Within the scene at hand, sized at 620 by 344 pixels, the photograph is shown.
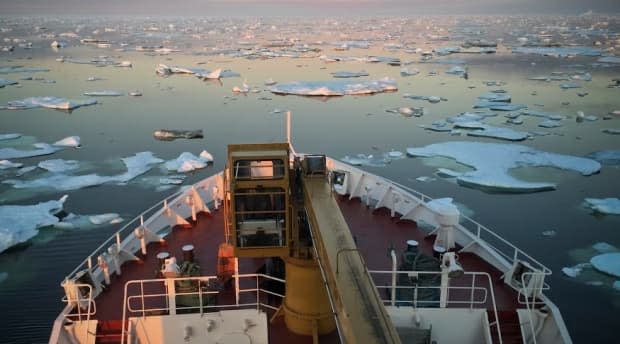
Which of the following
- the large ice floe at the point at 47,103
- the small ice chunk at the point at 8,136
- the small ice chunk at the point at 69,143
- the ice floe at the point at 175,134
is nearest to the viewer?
the small ice chunk at the point at 69,143

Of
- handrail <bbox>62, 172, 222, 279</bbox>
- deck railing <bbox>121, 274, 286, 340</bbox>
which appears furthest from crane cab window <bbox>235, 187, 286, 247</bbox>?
handrail <bbox>62, 172, 222, 279</bbox>

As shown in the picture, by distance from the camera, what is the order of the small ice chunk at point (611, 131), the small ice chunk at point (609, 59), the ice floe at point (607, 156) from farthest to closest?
the small ice chunk at point (609, 59) < the small ice chunk at point (611, 131) < the ice floe at point (607, 156)

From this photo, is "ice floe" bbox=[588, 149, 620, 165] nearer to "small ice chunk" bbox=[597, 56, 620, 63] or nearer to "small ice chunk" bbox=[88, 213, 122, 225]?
"small ice chunk" bbox=[88, 213, 122, 225]

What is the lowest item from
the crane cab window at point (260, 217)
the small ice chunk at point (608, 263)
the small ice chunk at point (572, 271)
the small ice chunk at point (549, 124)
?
the small ice chunk at point (572, 271)

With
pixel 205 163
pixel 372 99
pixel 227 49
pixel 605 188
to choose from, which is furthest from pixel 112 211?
pixel 227 49

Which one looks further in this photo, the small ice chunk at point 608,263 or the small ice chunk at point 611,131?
the small ice chunk at point 611,131

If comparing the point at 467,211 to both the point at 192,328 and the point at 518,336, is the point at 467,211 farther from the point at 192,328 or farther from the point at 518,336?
the point at 192,328

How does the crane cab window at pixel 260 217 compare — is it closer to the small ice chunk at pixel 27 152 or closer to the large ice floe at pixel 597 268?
the large ice floe at pixel 597 268

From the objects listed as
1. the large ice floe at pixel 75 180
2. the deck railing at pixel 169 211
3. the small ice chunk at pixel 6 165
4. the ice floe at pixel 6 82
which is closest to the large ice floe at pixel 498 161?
the deck railing at pixel 169 211
